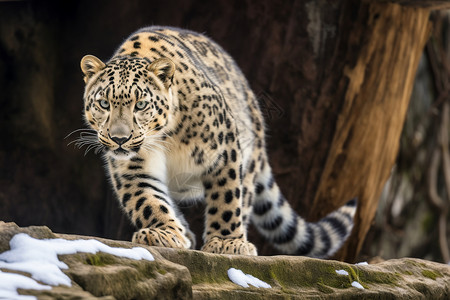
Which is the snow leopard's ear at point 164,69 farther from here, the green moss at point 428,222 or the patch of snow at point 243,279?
the green moss at point 428,222

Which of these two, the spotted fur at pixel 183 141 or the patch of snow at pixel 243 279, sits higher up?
the spotted fur at pixel 183 141

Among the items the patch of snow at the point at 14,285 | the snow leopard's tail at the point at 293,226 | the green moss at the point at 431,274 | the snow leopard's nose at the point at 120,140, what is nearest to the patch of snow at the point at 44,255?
the patch of snow at the point at 14,285

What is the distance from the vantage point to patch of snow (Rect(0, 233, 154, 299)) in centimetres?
266

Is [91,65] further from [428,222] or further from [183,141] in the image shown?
[428,222]

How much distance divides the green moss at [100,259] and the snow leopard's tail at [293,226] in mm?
2869

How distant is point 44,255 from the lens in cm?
280

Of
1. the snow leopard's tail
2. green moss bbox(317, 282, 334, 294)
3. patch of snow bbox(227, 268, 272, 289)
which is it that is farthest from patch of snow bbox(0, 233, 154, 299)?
the snow leopard's tail

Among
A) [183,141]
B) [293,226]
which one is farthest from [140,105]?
[293,226]

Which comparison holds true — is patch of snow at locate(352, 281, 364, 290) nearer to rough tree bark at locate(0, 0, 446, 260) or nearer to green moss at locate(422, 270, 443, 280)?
green moss at locate(422, 270, 443, 280)

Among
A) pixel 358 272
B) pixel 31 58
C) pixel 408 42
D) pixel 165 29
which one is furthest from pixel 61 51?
pixel 358 272

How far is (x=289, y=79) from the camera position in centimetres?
624

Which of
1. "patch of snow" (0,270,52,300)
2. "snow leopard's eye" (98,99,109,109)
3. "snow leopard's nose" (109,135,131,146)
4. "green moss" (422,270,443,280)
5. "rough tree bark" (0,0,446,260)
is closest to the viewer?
"patch of snow" (0,270,52,300)

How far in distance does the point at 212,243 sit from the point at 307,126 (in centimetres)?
204

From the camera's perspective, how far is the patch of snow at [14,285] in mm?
2453
